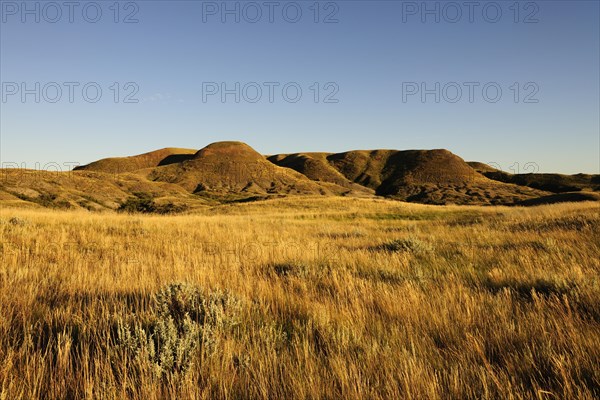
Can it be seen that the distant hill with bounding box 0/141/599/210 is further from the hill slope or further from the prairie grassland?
the prairie grassland

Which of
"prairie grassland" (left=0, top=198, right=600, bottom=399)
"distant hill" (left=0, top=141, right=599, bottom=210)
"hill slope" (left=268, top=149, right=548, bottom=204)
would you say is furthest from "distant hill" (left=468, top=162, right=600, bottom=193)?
"prairie grassland" (left=0, top=198, right=600, bottom=399)

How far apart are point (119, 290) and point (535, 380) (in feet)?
12.5

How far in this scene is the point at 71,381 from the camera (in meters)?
1.86

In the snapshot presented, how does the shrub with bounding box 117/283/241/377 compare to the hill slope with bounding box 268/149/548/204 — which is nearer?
the shrub with bounding box 117/283/241/377

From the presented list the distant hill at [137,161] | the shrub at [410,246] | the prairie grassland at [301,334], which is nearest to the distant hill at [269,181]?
the distant hill at [137,161]

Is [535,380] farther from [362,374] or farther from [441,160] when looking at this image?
[441,160]

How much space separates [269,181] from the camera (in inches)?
4008

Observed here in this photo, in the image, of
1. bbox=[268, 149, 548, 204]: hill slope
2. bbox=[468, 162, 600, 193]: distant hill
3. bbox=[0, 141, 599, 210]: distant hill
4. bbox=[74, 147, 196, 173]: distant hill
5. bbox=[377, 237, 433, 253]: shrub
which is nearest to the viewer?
bbox=[377, 237, 433, 253]: shrub

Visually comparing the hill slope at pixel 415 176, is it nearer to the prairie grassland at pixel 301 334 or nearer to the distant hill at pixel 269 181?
the distant hill at pixel 269 181

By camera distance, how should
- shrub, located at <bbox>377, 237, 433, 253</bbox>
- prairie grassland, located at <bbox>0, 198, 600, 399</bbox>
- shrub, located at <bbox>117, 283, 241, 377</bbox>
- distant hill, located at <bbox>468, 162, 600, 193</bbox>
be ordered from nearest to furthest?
prairie grassland, located at <bbox>0, 198, 600, 399</bbox> → shrub, located at <bbox>117, 283, 241, 377</bbox> → shrub, located at <bbox>377, 237, 433, 253</bbox> → distant hill, located at <bbox>468, 162, 600, 193</bbox>

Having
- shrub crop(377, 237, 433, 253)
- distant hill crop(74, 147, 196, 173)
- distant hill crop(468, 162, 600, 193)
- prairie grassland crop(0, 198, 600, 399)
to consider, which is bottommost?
shrub crop(377, 237, 433, 253)

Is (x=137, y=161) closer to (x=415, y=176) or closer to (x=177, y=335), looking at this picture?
(x=415, y=176)

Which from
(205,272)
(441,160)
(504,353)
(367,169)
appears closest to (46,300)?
(205,272)

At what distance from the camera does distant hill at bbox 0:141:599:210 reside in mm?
42719
